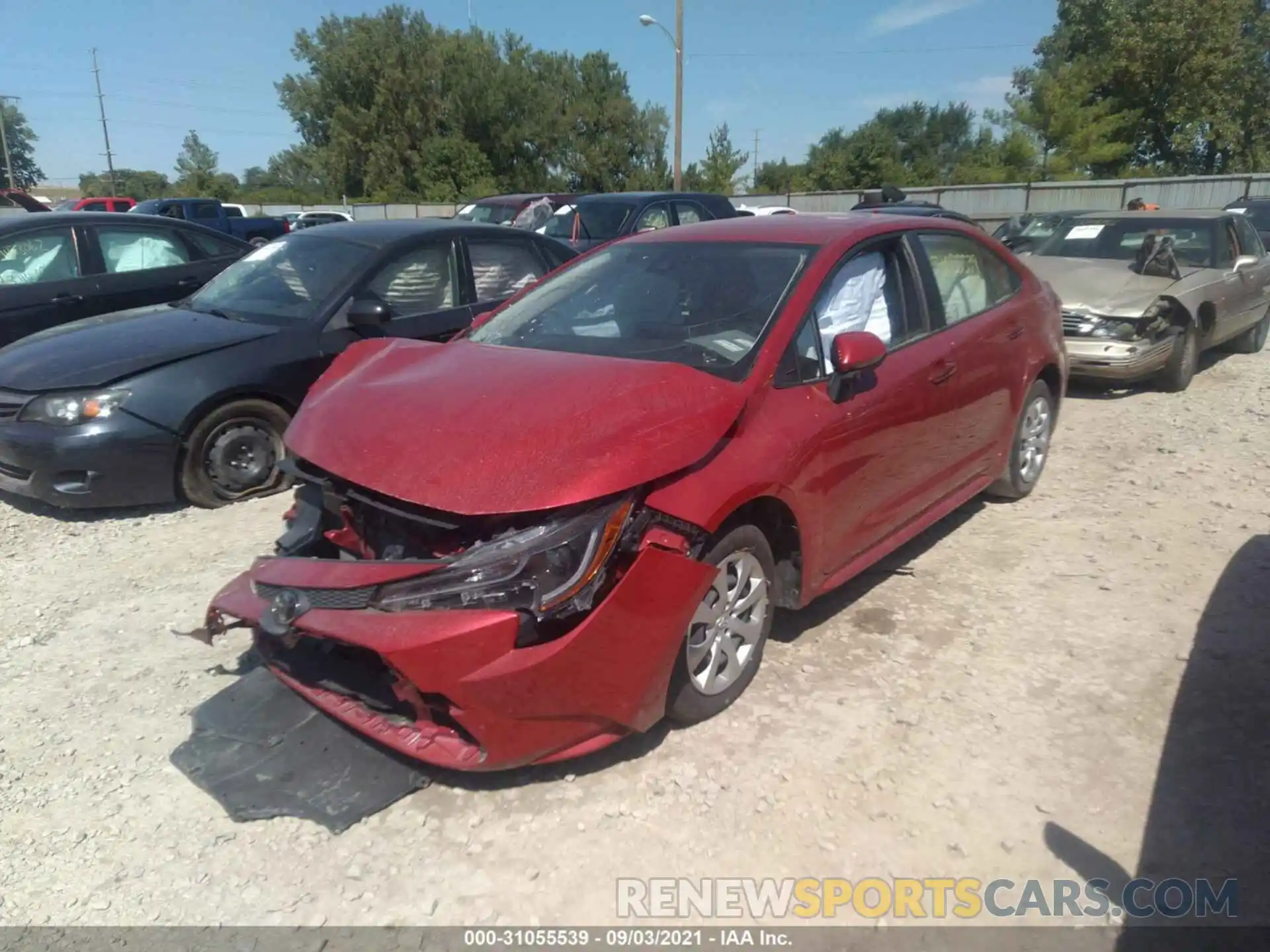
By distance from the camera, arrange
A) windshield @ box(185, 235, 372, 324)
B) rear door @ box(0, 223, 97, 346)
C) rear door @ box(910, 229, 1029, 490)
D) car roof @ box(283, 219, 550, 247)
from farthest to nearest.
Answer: rear door @ box(0, 223, 97, 346)
car roof @ box(283, 219, 550, 247)
windshield @ box(185, 235, 372, 324)
rear door @ box(910, 229, 1029, 490)

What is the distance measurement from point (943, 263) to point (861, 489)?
148 centimetres

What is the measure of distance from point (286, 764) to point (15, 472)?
3264mm

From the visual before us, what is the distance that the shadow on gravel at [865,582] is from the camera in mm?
4121

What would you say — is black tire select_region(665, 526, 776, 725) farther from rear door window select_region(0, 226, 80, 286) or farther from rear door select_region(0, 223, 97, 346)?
rear door window select_region(0, 226, 80, 286)

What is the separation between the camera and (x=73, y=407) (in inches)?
201

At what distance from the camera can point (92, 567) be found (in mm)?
4816

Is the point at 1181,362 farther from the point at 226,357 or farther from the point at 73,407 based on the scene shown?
the point at 73,407

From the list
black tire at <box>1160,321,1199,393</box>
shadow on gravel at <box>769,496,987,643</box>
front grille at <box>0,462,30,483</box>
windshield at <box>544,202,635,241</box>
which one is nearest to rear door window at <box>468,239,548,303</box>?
front grille at <box>0,462,30,483</box>

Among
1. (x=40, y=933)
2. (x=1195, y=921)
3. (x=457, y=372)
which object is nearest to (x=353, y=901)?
(x=40, y=933)

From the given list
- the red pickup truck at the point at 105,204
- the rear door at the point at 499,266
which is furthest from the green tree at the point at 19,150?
the rear door at the point at 499,266

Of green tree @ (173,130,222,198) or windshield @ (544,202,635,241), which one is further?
green tree @ (173,130,222,198)

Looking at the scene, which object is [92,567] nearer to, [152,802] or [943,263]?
[152,802]

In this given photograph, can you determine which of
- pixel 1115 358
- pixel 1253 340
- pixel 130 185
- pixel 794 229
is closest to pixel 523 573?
pixel 794 229

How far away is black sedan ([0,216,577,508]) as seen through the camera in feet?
16.8
